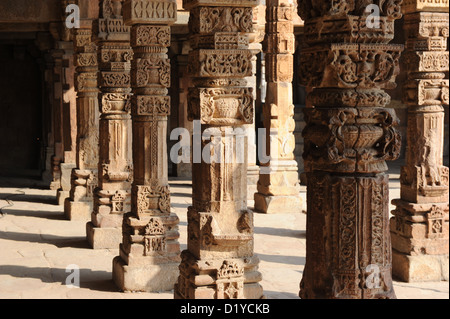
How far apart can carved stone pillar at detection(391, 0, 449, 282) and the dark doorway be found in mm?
14787

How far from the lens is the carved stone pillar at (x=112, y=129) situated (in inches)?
337

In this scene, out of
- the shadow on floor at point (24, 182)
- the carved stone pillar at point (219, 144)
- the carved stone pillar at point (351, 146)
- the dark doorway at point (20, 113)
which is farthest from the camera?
the dark doorway at point (20, 113)

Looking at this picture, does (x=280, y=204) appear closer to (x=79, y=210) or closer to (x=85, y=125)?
(x=79, y=210)

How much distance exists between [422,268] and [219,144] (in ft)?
10.8

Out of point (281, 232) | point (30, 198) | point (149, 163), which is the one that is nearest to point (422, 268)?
point (149, 163)

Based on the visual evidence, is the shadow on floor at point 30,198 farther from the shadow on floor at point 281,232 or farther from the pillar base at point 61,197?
the shadow on floor at point 281,232

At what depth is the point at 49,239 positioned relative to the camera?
32.2 feet

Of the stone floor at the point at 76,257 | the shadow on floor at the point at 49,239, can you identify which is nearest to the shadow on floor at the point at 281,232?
the stone floor at the point at 76,257

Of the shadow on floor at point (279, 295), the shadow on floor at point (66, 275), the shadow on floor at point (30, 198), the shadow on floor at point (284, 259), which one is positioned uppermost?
the shadow on floor at point (30, 198)

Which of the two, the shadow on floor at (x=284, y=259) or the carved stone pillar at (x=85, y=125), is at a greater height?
the carved stone pillar at (x=85, y=125)

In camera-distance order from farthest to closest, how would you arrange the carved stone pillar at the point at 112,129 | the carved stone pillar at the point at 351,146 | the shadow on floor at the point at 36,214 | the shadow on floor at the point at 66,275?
the shadow on floor at the point at 36,214
the carved stone pillar at the point at 112,129
the shadow on floor at the point at 66,275
the carved stone pillar at the point at 351,146

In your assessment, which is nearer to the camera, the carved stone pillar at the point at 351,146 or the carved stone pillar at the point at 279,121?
the carved stone pillar at the point at 351,146

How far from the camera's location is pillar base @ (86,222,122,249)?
901 centimetres

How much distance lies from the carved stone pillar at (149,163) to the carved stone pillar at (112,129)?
5.28 feet
